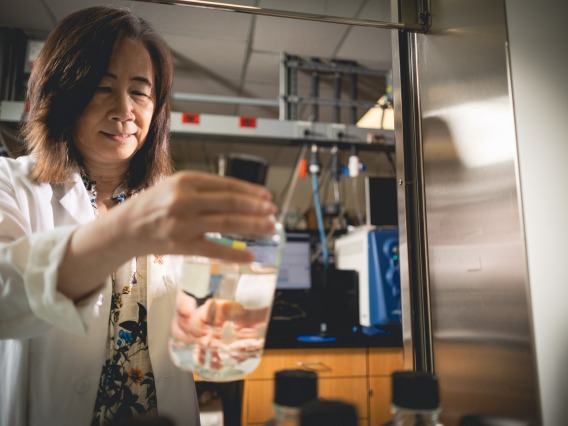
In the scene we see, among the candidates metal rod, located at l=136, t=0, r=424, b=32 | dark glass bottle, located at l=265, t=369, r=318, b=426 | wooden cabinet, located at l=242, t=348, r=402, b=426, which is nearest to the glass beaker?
dark glass bottle, located at l=265, t=369, r=318, b=426

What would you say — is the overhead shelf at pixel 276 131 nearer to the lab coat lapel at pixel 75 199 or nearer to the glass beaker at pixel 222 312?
the lab coat lapel at pixel 75 199

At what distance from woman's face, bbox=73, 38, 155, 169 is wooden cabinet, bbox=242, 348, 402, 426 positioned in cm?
132

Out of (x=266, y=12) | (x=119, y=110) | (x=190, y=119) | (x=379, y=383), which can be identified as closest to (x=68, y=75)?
(x=119, y=110)

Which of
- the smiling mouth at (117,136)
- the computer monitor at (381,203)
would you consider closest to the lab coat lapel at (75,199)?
the smiling mouth at (117,136)

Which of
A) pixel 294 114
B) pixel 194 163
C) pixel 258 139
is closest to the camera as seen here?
pixel 258 139

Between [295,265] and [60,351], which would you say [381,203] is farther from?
[60,351]

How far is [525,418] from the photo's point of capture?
63 centimetres

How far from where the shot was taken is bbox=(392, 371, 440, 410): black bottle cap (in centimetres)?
46

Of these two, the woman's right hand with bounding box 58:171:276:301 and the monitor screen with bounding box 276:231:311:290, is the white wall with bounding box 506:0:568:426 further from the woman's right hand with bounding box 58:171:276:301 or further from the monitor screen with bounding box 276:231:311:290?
the monitor screen with bounding box 276:231:311:290

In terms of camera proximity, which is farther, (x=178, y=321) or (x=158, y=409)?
(x=158, y=409)

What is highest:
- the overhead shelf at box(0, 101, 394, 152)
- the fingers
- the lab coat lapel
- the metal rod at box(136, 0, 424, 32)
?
the overhead shelf at box(0, 101, 394, 152)

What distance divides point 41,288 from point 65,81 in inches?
22.0

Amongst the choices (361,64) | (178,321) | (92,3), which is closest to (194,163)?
(361,64)

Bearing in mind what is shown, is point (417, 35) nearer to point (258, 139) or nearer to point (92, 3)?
point (92, 3)
